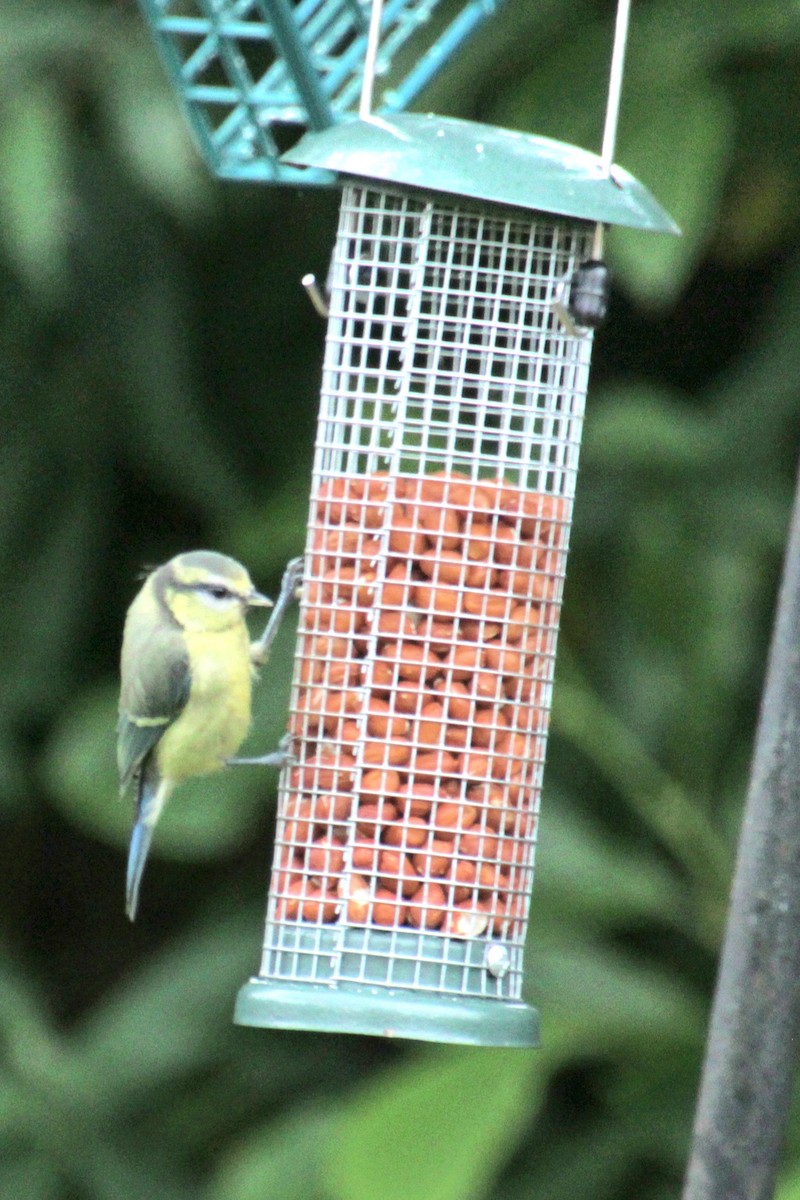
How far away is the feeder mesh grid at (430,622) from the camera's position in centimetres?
279

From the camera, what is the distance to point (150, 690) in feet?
11.5

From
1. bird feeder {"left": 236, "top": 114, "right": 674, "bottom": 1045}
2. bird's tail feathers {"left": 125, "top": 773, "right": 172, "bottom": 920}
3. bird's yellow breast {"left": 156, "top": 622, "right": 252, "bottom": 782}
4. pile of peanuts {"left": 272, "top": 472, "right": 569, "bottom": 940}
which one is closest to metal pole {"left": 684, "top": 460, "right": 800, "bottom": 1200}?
bird feeder {"left": 236, "top": 114, "right": 674, "bottom": 1045}

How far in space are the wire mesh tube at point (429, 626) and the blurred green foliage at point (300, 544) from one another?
1.80 feet

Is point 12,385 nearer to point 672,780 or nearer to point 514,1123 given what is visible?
point 672,780

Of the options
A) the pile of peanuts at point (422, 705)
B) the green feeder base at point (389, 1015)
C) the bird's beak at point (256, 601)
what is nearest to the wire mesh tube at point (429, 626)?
the pile of peanuts at point (422, 705)

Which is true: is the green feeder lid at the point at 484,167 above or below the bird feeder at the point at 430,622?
above

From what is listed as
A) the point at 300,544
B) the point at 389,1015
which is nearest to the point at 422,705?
the point at 389,1015

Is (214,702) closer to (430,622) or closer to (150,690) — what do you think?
(150,690)

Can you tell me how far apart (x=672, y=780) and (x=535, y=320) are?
1583mm

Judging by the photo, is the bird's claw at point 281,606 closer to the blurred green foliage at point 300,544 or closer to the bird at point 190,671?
the bird at point 190,671

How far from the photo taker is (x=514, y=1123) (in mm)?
3553

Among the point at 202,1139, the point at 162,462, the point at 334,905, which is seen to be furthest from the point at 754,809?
the point at 202,1139

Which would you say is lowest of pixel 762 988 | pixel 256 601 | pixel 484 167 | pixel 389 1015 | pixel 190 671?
pixel 389 1015

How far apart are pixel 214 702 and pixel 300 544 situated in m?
0.70
